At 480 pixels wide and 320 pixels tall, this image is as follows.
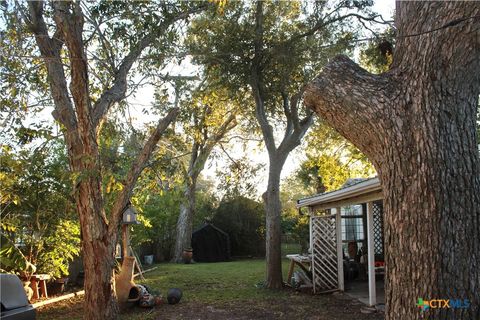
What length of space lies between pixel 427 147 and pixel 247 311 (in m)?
6.63

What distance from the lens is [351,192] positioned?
9.30 m

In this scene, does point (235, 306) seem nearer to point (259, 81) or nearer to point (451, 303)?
point (259, 81)

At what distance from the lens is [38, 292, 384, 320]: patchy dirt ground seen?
8438 mm

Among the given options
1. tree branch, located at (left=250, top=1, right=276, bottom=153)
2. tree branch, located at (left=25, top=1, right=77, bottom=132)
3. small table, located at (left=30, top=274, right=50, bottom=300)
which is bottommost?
small table, located at (left=30, top=274, right=50, bottom=300)

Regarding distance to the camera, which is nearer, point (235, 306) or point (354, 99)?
point (354, 99)

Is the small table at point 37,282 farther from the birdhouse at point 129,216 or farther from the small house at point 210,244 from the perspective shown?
the small house at point 210,244

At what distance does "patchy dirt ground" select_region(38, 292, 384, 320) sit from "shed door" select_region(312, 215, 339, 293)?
1147 millimetres

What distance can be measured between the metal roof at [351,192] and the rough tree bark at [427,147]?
412 centimetres

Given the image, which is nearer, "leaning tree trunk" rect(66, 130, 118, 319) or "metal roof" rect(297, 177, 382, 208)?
"leaning tree trunk" rect(66, 130, 118, 319)

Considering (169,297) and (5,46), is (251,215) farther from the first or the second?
(5,46)

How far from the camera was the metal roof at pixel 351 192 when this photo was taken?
814 cm

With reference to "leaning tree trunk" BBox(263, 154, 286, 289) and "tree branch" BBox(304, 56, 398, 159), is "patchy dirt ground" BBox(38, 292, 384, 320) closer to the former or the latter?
"leaning tree trunk" BBox(263, 154, 286, 289)

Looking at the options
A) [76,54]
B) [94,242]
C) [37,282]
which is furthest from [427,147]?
[37,282]

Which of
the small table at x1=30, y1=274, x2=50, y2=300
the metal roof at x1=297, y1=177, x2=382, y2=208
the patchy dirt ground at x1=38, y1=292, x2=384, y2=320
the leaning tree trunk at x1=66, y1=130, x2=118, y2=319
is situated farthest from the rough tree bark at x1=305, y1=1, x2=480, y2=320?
the small table at x1=30, y1=274, x2=50, y2=300
